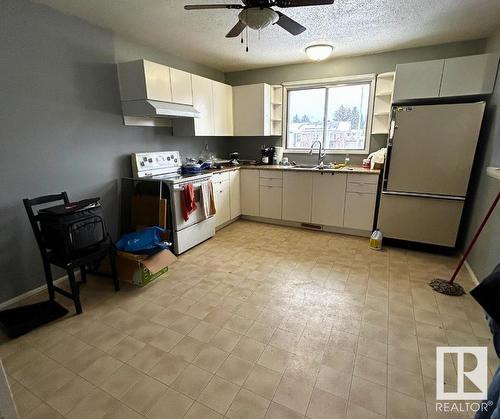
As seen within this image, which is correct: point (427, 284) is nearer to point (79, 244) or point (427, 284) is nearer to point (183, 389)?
point (183, 389)

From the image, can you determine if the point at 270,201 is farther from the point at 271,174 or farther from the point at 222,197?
the point at 222,197

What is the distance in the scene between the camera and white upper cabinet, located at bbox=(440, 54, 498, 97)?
2.70 meters

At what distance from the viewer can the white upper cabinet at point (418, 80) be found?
9.51ft

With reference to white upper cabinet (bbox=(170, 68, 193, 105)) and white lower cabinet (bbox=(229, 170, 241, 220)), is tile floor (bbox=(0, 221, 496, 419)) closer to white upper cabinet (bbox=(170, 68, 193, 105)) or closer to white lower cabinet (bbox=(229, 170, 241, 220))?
white lower cabinet (bbox=(229, 170, 241, 220))

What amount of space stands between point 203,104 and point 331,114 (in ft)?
6.54

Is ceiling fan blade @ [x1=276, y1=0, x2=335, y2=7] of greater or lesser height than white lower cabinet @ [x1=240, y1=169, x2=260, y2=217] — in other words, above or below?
above

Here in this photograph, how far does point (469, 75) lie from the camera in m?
2.78

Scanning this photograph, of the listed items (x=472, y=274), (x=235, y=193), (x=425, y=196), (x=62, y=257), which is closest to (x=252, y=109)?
(x=235, y=193)

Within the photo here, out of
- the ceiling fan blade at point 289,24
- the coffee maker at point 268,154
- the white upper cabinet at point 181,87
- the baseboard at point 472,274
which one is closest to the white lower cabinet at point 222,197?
the coffee maker at point 268,154

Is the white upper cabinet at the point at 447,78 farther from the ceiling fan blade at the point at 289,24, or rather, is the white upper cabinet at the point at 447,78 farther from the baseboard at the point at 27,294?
the baseboard at the point at 27,294

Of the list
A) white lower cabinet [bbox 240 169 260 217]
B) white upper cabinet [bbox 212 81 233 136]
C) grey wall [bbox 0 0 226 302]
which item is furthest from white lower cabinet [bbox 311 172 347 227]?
grey wall [bbox 0 0 226 302]

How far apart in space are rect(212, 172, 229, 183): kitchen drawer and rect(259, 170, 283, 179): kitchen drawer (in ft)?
1.84

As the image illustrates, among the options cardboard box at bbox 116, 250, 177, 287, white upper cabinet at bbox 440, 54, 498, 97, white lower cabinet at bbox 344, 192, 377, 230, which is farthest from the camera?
white lower cabinet at bbox 344, 192, 377, 230

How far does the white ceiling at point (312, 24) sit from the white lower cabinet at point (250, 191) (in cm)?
171
